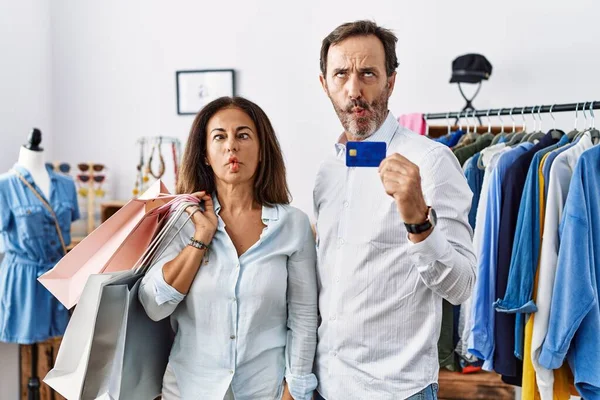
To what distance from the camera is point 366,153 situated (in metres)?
1.47

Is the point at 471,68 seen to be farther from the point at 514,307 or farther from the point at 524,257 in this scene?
the point at 514,307

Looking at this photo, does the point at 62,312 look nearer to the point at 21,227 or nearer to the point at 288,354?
the point at 21,227

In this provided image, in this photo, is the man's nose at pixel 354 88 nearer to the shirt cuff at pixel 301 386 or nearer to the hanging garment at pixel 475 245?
the shirt cuff at pixel 301 386

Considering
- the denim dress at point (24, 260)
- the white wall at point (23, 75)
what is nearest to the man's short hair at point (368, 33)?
the denim dress at point (24, 260)

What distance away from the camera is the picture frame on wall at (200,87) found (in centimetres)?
436

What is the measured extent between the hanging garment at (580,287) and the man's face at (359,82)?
815 millimetres

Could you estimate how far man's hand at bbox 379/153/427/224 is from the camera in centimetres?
131

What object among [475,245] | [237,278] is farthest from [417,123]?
[237,278]

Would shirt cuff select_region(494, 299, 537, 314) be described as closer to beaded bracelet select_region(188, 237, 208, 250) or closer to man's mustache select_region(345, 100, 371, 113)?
man's mustache select_region(345, 100, 371, 113)

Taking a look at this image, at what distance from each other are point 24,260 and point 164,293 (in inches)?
74.8

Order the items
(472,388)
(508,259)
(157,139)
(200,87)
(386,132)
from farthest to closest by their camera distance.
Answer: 1. (200,87)
2. (157,139)
3. (472,388)
4. (508,259)
5. (386,132)

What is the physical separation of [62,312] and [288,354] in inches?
79.8

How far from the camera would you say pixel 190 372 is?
172cm

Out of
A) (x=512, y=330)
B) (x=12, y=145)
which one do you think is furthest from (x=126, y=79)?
(x=512, y=330)
